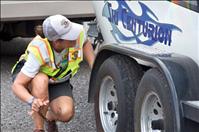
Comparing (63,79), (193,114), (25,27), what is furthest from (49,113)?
(25,27)

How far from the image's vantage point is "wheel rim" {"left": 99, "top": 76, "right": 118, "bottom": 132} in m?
4.97

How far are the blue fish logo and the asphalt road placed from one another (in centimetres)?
113

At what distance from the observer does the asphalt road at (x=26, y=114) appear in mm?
5871

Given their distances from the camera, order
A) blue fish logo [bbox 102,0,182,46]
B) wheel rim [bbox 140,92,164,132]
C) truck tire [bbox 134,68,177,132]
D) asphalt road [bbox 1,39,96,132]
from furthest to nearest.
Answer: asphalt road [bbox 1,39,96,132], blue fish logo [bbox 102,0,182,46], wheel rim [bbox 140,92,164,132], truck tire [bbox 134,68,177,132]

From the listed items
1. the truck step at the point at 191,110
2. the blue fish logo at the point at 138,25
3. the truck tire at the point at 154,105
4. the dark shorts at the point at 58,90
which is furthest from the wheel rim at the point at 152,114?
the dark shorts at the point at 58,90

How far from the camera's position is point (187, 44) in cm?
407

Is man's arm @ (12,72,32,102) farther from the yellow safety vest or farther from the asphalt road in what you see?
the asphalt road

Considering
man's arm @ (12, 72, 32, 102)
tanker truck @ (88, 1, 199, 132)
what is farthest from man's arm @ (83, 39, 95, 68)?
man's arm @ (12, 72, 32, 102)

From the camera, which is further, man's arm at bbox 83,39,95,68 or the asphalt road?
the asphalt road

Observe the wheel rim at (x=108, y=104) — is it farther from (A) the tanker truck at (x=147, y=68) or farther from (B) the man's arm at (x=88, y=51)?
(B) the man's arm at (x=88, y=51)

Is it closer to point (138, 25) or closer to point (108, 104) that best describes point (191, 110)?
point (138, 25)

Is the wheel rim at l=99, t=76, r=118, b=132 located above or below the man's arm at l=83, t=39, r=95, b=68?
below

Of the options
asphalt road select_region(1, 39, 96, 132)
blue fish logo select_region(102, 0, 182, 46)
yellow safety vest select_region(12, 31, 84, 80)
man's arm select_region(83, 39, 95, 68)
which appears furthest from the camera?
asphalt road select_region(1, 39, 96, 132)

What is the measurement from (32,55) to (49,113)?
599 millimetres
